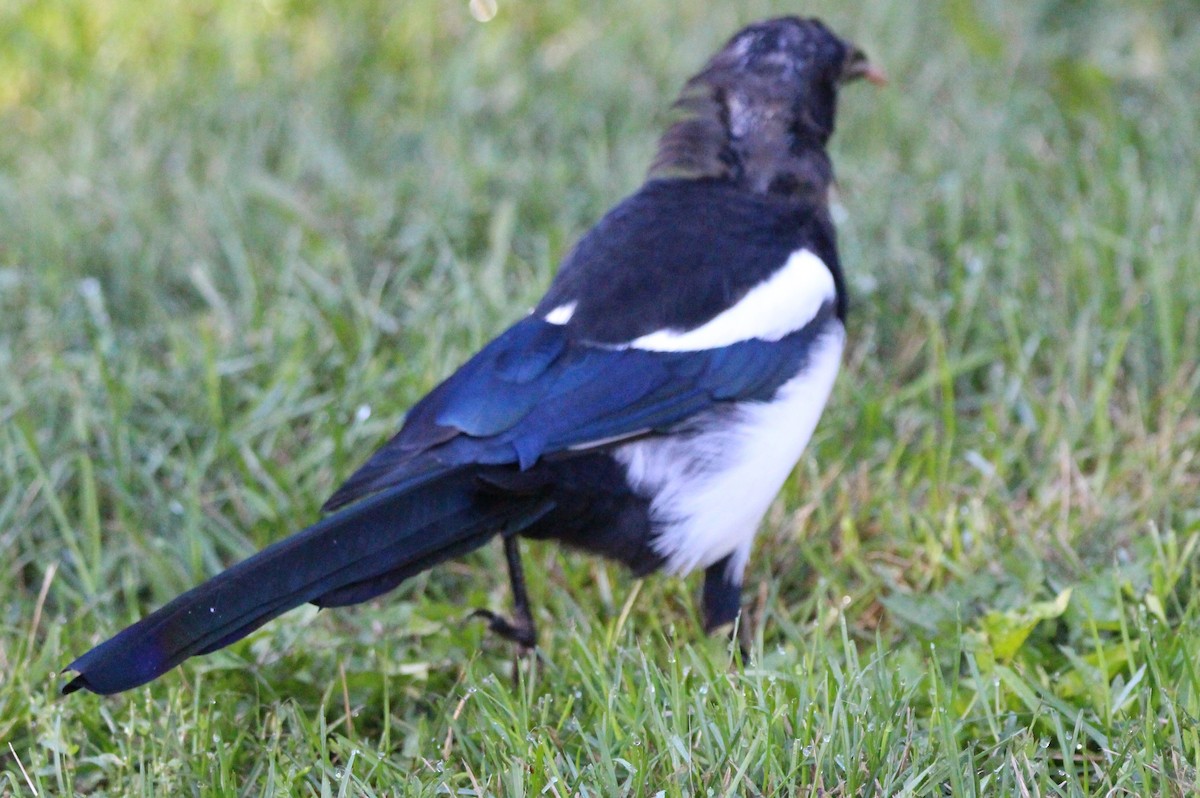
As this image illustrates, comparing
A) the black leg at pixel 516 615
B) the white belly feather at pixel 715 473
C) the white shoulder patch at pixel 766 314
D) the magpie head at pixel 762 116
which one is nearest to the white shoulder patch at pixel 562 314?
the white shoulder patch at pixel 766 314

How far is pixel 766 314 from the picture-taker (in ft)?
7.04

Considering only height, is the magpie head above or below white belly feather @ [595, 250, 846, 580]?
above

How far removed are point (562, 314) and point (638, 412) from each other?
0.20 meters

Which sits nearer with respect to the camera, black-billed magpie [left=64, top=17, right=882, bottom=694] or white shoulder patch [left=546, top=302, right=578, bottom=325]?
black-billed magpie [left=64, top=17, right=882, bottom=694]

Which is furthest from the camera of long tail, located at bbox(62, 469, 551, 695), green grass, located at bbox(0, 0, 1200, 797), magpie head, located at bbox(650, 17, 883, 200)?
magpie head, located at bbox(650, 17, 883, 200)

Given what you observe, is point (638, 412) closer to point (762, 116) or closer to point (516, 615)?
point (516, 615)

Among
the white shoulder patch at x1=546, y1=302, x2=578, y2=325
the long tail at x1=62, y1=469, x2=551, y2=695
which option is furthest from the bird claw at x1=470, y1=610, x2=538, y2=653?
the white shoulder patch at x1=546, y1=302, x2=578, y2=325

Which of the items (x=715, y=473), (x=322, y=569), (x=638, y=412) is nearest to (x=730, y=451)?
(x=715, y=473)

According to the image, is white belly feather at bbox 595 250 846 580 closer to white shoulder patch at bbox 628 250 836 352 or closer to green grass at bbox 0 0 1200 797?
white shoulder patch at bbox 628 250 836 352

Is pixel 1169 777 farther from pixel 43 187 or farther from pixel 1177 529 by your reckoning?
pixel 43 187

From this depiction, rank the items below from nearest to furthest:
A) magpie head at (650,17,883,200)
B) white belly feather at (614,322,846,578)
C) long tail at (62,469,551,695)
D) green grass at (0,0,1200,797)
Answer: long tail at (62,469,551,695) < green grass at (0,0,1200,797) < white belly feather at (614,322,846,578) < magpie head at (650,17,883,200)

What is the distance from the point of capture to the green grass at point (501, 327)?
179cm

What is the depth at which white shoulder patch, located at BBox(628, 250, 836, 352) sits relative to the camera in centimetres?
209

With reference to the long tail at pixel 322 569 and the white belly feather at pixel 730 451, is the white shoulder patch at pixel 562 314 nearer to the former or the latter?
the white belly feather at pixel 730 451
